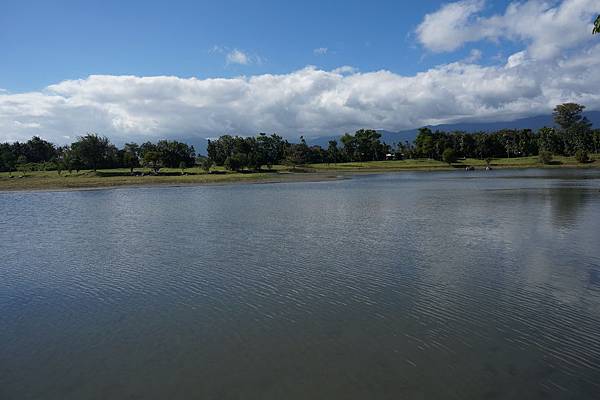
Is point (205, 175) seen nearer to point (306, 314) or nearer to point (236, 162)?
point (236, 162)

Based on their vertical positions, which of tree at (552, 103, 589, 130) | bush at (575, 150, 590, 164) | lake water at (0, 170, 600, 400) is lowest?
lake water at (0, 170, 600, 400)

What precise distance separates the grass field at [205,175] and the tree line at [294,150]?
3.87 metres

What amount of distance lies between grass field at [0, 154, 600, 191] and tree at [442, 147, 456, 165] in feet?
7.03

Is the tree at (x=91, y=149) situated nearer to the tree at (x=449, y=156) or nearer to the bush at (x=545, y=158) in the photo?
the tree at (x=449, y=156)

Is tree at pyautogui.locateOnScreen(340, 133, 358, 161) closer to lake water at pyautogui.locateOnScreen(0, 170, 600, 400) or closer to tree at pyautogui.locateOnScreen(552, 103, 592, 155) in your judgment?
tree at pyautogui.locateOnScreen(552, 103, 592, 155)

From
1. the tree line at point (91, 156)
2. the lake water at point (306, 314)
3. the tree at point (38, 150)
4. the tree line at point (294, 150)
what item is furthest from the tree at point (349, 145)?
the lake water at point (306, 314)

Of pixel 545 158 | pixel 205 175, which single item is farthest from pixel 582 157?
pixel 205 175

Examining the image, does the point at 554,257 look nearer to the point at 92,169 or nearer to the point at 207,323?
the point at 207,323

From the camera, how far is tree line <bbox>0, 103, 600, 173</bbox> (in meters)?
121

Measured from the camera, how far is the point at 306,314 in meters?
13.4

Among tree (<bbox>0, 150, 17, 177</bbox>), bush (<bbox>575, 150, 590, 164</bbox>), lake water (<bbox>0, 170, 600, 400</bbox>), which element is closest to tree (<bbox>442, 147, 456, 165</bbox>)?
bush (<bbox>575, 150, 590, 164</bbox>)

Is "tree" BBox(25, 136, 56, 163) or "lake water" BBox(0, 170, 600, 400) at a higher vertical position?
"tree" BBox(25, 136, 56, 163)

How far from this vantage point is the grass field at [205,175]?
87375mm

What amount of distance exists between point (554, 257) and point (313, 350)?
1433cm
